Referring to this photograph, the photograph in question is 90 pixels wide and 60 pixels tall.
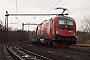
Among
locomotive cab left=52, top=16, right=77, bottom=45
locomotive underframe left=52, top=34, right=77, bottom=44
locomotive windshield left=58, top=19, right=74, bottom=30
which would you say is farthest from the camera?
locomotive windshield left=58, top=19, right=74, bottom=30

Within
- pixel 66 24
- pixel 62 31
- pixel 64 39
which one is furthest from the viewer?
pixel 66 24

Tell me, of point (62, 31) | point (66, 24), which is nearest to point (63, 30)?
point (62, 31)

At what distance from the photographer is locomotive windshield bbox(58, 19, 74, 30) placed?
21.7 meters

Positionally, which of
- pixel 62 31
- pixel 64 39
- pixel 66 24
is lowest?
pixel 64 39

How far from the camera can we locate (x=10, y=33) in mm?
70875

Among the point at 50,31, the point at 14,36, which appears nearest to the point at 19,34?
the point at 14,36

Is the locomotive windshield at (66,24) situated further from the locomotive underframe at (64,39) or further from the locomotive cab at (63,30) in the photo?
the locomotive underframe at (64,39)

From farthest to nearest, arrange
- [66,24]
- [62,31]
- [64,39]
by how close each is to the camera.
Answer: [66,24] → [62,31] → [64,39]

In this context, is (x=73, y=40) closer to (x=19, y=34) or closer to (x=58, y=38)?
(x=58, y=38)

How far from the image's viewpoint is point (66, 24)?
2191 cm

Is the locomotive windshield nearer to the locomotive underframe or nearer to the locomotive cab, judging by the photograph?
the locomotive cab

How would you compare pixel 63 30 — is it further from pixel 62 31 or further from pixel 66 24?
pixel 66 24

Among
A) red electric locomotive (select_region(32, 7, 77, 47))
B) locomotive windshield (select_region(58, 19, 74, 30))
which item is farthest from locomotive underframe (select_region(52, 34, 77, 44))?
locomotive windshield (select_region(58, 19, 74, 30))

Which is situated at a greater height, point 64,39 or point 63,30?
point 63,30
